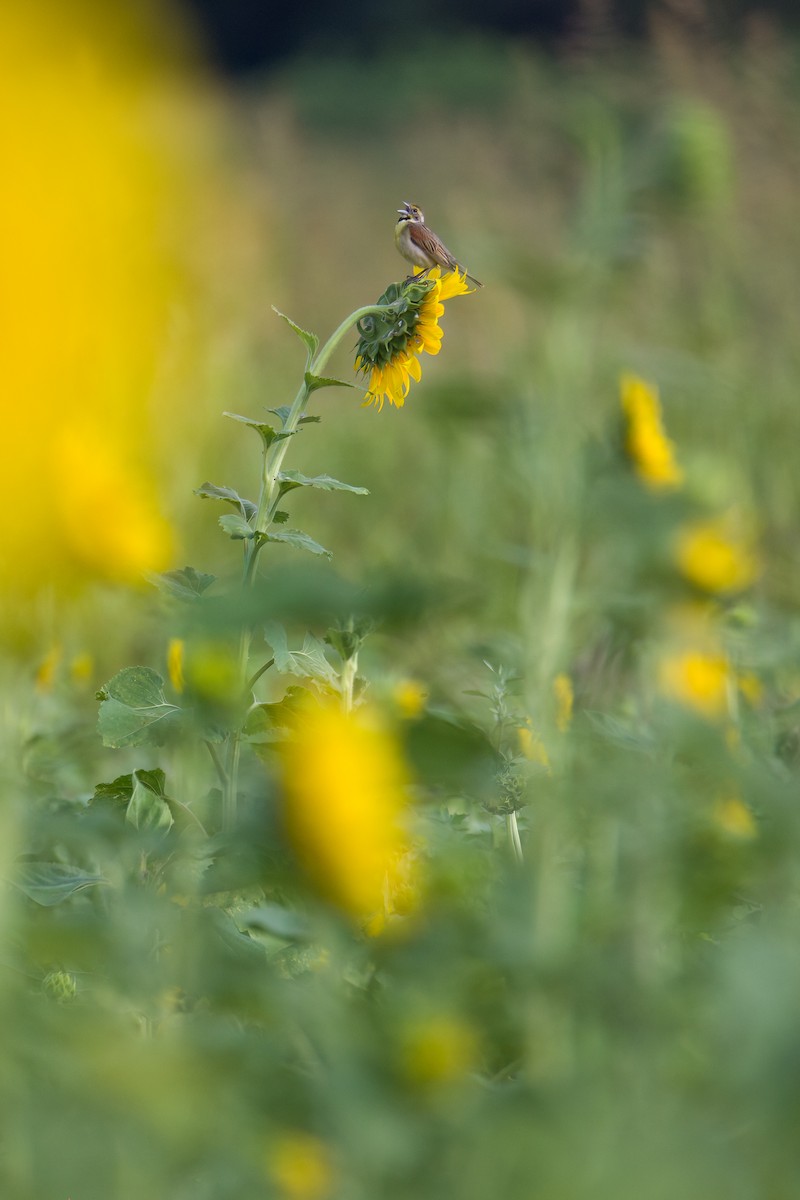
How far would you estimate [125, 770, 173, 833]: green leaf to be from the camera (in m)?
0.75

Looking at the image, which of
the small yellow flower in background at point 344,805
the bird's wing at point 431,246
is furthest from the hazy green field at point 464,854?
the bird's wing at point 431,246

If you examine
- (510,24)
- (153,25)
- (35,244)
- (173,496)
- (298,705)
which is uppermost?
(35,244)

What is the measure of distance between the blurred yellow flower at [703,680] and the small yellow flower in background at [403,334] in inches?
15.0

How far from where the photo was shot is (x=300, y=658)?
821 mm

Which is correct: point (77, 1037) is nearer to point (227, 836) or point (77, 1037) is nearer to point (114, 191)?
point (227, 836)

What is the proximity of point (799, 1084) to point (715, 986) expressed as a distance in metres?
0.11

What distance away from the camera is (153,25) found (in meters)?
2.67

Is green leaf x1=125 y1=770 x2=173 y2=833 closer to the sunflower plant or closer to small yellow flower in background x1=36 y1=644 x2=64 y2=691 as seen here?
the sunflower plant

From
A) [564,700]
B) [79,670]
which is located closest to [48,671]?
[79,670]

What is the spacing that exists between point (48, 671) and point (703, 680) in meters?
0.62

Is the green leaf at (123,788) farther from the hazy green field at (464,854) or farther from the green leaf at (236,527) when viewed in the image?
the green leaf at (236,527)

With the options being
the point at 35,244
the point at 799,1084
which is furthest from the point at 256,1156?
the point at 35,244

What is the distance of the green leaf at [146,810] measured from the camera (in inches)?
29.4

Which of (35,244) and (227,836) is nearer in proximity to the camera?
(227,836)
